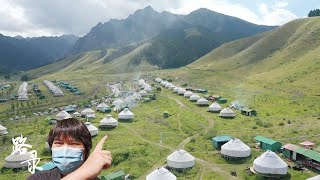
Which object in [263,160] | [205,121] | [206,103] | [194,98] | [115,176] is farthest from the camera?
[194,98]

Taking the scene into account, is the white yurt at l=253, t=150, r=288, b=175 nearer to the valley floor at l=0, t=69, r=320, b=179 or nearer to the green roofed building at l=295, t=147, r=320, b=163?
the valley floor at l=0, t=69, r=320, b=179

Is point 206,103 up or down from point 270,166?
up

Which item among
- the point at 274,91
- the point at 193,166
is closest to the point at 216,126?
the point at 193,166

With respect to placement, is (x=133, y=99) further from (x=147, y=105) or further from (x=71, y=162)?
(x=71, y=162)

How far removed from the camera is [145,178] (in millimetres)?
40469

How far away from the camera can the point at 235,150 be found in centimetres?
4450

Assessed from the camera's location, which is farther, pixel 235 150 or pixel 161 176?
pixel 235 150

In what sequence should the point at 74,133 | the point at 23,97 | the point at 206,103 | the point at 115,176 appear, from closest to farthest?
the point at 74,133 → the point at 115,176 → the point at 206,103 → the point at 23,97

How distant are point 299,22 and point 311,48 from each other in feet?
158

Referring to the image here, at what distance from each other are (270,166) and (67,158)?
38277 millimetres

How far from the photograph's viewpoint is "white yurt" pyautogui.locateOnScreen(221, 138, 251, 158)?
4459 cm

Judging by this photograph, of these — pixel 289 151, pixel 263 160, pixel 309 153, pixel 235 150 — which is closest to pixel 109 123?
pixel 235 150

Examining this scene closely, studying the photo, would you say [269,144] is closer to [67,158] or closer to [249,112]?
[249,112]

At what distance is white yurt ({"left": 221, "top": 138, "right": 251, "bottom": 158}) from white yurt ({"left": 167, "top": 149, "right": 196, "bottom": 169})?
16.3ft
